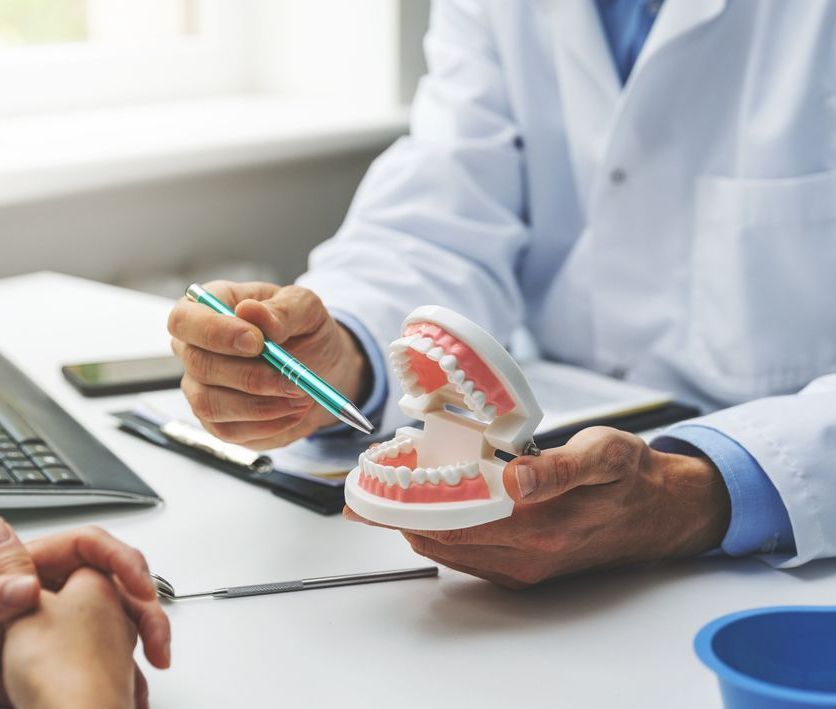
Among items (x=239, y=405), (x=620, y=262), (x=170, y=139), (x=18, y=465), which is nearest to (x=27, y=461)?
(x=18, y=465)

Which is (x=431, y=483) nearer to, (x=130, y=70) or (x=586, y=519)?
(x=586, y=519)

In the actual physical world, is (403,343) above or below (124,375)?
above

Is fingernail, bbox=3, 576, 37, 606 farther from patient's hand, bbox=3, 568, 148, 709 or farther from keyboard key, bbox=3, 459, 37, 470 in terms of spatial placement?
→ keyboard key, bbox=3, 459, 37, 470

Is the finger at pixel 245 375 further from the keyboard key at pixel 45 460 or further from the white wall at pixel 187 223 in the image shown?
the white wall at pixel 187 223

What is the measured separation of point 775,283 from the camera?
118 cm

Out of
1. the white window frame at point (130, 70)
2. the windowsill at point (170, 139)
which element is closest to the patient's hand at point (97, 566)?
the windowsill at point (170, 139)

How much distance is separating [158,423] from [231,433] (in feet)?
0.51

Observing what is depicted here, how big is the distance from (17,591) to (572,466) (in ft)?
1.03

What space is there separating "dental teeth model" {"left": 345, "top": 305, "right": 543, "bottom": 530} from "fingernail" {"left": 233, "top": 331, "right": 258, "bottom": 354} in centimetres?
17

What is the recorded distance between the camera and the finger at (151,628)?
0.61m

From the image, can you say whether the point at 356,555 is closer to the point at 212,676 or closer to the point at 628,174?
the point at 212,676

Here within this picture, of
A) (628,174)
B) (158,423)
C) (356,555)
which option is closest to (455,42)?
(628,174)

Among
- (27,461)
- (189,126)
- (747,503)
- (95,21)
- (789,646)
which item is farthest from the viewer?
(95,21)

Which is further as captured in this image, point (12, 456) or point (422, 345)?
point (12, 456)
